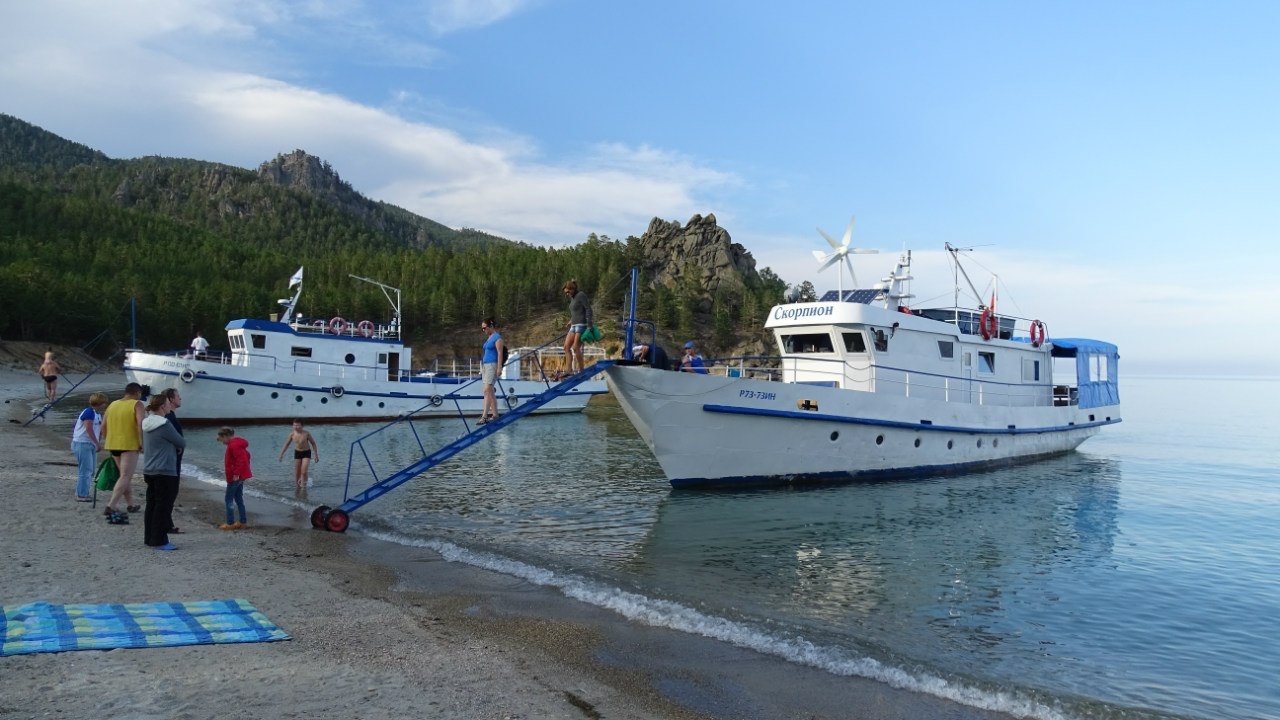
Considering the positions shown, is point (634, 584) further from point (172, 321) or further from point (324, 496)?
point (172, 321)

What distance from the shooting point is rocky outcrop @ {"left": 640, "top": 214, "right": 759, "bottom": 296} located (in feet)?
387

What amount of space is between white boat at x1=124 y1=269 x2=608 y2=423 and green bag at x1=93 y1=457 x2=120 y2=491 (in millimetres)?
21395

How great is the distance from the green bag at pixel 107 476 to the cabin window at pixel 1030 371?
26.1m

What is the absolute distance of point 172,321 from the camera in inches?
3054

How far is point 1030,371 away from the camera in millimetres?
27031

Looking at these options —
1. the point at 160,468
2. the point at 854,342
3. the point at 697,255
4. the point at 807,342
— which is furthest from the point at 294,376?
the point at 697,255

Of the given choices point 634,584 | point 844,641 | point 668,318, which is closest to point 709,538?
point 634,584

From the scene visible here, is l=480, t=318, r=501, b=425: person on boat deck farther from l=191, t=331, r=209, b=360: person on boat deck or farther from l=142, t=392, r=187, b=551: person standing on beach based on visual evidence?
l=191, t=331, r=209, b=360: person on boat deck

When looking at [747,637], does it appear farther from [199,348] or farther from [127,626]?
[199,348]

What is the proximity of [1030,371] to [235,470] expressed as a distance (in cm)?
2501

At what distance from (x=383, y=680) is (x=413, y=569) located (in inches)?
179

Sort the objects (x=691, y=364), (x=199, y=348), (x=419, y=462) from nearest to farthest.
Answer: (x=419, y=462) → (x=691, y=364) → (x=199, y=348)

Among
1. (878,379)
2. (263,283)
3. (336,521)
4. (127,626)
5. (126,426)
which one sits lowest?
(336,521)

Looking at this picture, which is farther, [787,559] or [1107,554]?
Result: [1107,554]
